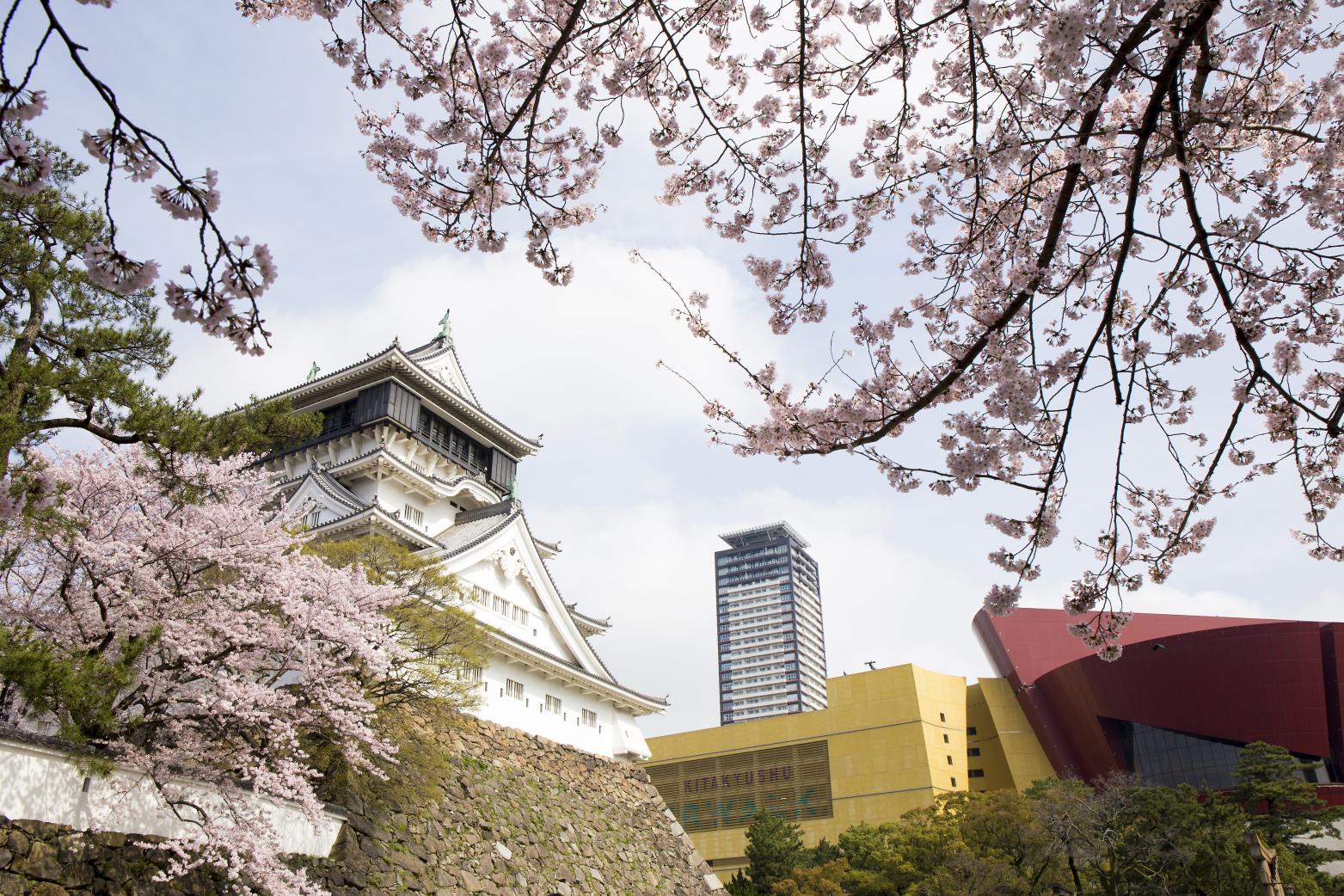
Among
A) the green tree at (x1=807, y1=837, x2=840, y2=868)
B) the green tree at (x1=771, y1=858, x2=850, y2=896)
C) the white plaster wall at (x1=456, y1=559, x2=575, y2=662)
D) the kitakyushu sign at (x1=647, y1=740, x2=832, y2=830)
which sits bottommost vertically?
the green tree at (x1=771, y1=858, x2=850, y2=896)

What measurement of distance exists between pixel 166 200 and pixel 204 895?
795 centimetres

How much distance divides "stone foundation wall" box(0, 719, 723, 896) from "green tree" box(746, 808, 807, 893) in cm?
950

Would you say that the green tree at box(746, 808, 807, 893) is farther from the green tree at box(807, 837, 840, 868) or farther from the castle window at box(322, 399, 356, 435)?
the castle window at box(322, 399, 356, 435)

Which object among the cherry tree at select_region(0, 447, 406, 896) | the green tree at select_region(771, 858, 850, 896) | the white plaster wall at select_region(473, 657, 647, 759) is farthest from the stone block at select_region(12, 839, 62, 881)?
the green tree at select_region(771, 858, 850, 896)

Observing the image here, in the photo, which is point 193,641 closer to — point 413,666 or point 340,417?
point 413,666

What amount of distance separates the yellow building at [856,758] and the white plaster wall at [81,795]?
29.3 meters

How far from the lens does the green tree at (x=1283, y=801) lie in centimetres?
2217

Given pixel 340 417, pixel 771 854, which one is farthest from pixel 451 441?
pixel 771 854

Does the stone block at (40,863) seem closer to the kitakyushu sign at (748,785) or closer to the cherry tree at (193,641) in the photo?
the cherry tree at (193,641)

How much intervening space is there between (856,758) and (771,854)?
10.5 m

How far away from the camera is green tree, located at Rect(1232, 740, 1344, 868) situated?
2217 centimetres

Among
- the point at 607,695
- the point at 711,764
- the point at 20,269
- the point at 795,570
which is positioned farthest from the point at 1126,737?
the point at 795,570

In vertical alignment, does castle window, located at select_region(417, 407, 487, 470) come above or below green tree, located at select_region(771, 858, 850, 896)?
above

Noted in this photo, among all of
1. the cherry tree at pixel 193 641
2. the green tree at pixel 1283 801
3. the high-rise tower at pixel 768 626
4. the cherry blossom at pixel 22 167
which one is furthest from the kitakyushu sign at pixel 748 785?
the high-rise tower at pixel 768 626
